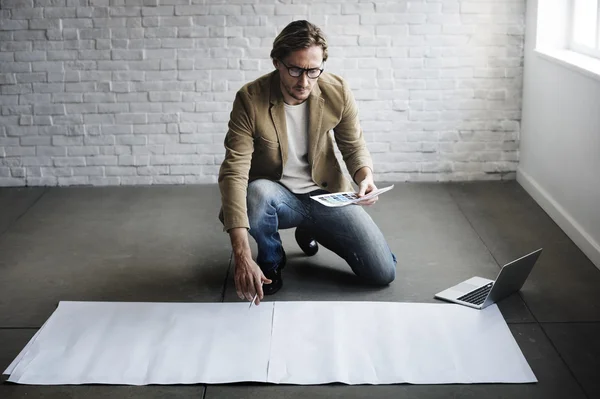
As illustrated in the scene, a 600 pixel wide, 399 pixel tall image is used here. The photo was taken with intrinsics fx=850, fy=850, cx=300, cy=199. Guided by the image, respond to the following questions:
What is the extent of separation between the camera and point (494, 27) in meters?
5.19

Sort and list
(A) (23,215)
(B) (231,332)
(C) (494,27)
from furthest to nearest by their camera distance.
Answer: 1. (C) (494,27)
2. (A) (23,215)
3. (B) (231,332)

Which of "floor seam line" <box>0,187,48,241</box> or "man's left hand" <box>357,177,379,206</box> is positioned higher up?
"man's left hand" <box>357,177,379,206</box>

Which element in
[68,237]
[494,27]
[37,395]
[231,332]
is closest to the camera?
[37,395]

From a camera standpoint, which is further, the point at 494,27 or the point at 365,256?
the point at 494,27

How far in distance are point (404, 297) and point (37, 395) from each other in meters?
1.56

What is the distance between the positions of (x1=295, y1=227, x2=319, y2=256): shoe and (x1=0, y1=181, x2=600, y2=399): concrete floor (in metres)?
0.05

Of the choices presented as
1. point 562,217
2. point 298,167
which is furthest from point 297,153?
point 562,217

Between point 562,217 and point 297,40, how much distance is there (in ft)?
6.43

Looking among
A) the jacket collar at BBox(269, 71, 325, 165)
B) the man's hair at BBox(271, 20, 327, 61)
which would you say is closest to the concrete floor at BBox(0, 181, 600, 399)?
the jacket collar at BBox(269, 71, 325, 165)

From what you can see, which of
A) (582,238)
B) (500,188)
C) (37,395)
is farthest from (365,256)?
(500,188)

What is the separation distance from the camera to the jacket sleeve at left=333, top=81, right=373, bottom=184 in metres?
3.74

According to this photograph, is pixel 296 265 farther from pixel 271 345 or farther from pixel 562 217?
pixel 562 217

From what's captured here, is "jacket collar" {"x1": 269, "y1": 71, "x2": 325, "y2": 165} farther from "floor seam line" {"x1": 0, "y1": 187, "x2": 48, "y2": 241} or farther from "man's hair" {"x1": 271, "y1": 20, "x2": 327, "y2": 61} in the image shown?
"floor seam line" {"x1": 0, "y1": 187, "x2": 48, "y2": 241}

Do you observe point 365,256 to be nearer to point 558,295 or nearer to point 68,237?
point 558,295
